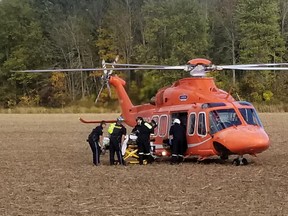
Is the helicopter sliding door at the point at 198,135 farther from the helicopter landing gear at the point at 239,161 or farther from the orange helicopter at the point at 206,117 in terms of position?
the helicopter landing gear at the point at 239,161

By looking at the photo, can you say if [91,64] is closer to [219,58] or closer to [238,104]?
[219,58]

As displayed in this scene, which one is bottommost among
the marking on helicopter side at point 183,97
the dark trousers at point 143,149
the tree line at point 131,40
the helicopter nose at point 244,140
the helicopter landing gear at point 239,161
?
the helicopter landing gear at point 239,161

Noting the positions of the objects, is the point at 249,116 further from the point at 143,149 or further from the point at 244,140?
the point at 143,149

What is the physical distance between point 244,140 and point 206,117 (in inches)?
59.6

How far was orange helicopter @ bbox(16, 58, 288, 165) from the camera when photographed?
15.8 m

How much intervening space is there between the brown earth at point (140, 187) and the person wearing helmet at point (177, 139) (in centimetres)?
43

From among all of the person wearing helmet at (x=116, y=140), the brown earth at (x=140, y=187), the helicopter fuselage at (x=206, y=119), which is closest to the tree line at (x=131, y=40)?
the helicopter fuselage at (x=206, y=119)

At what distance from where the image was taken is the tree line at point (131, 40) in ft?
189

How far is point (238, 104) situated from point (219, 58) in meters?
46.7

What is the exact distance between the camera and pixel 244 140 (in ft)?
51.0

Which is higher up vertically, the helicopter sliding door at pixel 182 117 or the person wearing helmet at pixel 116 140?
the helicopter sliding door at pixel 182 117

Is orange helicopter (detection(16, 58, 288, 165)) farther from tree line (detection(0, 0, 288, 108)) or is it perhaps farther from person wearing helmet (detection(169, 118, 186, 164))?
tree line (detection(0, 0, 288, 108))

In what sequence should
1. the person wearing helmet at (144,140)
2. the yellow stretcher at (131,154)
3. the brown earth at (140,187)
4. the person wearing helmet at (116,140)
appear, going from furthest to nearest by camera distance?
the yellow stretcher at (131,154) → the person wearing helmet at (144,140) → the person wearing helmet at (116,140) → the brown earth at (140,187)

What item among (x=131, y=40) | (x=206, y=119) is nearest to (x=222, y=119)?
(x=206, y=119)
